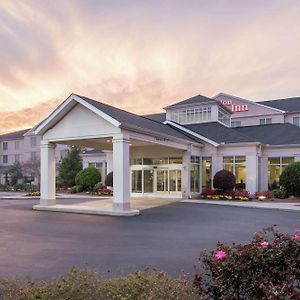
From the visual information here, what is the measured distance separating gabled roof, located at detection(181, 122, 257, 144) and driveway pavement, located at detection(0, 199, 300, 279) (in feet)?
38.5

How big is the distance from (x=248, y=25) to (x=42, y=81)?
13231 millimetres

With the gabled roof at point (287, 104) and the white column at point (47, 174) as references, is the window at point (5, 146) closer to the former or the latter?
the gabled roof at point (287, 104)

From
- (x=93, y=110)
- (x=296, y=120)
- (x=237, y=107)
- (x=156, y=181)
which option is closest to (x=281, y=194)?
(x=156, y=181)

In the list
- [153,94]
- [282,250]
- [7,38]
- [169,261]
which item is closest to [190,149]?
[153,94]

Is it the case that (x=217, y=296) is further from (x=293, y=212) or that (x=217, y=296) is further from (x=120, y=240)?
(x=293, y=212)

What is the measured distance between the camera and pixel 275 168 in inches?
1163

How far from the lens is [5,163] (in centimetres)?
6869

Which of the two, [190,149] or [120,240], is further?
[190,149]

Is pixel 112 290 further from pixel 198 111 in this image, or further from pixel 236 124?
pixel 236 124

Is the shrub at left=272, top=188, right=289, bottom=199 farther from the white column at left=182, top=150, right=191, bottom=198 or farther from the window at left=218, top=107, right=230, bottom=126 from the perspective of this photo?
the window at left=218, top=107, right=230, bottom=126

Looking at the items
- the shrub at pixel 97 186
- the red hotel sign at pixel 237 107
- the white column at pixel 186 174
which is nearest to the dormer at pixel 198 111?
the white column at pixel 186 174

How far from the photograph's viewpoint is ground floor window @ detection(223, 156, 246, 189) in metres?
28.5

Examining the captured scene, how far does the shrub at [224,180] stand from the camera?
26.8 meters

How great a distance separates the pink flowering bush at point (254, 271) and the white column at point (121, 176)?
13.2 meters
